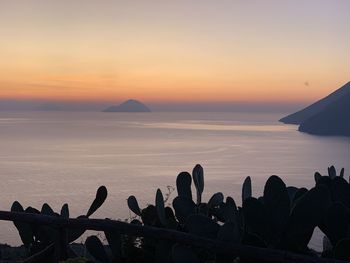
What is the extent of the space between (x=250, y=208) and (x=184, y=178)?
0.77m

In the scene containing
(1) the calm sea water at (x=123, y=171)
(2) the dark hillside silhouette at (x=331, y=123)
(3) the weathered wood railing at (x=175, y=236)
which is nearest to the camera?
(3) the weathered wood railing at (x=175, y=236)

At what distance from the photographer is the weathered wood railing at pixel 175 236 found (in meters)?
2.08

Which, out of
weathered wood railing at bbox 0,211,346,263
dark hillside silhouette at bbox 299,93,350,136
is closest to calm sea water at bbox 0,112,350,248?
weathered wood railing at bbox 0,211,346,263

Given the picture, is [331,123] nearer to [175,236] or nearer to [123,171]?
[123,171]

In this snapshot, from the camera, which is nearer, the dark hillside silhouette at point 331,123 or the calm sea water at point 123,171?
the calm sea water at point 123,171

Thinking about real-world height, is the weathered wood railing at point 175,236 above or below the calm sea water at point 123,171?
above

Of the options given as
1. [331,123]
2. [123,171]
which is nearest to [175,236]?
[123,171]

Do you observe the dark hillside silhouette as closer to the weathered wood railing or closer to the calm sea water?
the calm sea water

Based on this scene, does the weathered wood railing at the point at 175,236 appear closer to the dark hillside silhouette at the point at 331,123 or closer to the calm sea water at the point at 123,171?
the calm sea water at the point at 123,171

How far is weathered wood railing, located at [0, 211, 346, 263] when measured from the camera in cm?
208

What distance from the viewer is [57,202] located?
1855 inches

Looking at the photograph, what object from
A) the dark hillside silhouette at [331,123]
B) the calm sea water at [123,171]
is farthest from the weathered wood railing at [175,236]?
the dark hillside silhouette at [331,123]

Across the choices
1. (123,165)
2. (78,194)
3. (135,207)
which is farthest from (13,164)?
(135,207)

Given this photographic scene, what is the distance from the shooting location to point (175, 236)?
2.33 m
